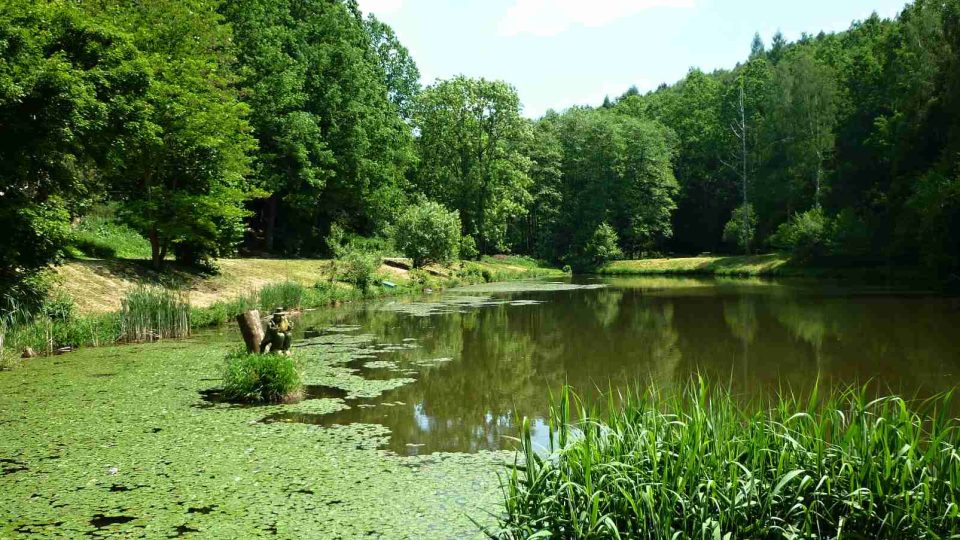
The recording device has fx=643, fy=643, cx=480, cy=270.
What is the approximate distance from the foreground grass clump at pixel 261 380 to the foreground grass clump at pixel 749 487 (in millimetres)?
6253

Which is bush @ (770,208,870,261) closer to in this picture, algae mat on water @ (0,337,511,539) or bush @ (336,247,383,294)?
bush @ (336,247,383,294)

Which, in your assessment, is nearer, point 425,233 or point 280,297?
point 280,297

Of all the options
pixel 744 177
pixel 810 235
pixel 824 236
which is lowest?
pixel 824 236

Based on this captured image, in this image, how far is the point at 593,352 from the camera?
572 inches

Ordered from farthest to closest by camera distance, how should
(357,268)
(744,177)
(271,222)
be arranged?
(744,177)
(271,222)
(357,268)

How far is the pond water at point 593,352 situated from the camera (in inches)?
368

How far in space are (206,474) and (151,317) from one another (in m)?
11.3

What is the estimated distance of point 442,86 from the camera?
174ft

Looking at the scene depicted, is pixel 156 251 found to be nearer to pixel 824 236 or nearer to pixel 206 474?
pixel 206 474

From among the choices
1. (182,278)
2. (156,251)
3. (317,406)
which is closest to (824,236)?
(182,278)

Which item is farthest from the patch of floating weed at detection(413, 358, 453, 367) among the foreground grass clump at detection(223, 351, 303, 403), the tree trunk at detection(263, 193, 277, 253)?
the tree trunk at detection(263, 193, 277, 253)

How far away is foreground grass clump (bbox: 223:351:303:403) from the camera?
9.83 metres

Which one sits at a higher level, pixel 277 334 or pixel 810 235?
pixel 810 235

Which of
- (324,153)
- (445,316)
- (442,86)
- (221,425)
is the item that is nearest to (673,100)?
(442,86)
